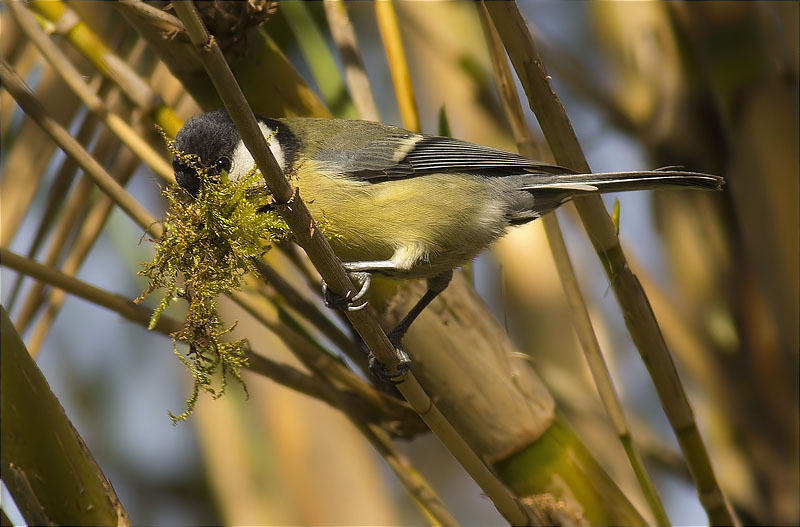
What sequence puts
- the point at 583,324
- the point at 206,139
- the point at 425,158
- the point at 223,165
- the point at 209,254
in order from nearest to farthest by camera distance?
1. the point at 209,254
2. the point at 583,324
3. the point at 206,139
4. the point at 223,165
5. the point at 425,158

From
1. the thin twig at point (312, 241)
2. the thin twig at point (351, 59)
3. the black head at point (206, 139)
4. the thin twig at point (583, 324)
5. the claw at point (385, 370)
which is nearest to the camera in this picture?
the thin twig at point (312, 241)

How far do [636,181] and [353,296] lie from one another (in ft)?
2.34

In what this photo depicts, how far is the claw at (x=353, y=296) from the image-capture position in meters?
1.34

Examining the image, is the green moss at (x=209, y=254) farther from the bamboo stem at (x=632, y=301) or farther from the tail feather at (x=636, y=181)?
the tail feather at (x=636, y=181)

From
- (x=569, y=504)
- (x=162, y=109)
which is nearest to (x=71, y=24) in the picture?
(x=162, y=109)

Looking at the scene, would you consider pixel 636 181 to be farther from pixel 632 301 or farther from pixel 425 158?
pixel 425 158

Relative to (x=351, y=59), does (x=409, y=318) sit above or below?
below

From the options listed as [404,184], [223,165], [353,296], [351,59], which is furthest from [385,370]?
[351,59]

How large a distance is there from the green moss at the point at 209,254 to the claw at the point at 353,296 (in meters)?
0.16

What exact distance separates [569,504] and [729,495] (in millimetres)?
617

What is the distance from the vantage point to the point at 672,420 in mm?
1538

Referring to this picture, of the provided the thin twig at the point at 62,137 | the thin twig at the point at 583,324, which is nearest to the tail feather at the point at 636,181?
the thin twig at the point at 583,324

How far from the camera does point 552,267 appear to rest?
246cm

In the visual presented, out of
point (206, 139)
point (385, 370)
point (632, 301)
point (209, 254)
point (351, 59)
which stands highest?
point (351, 59)
